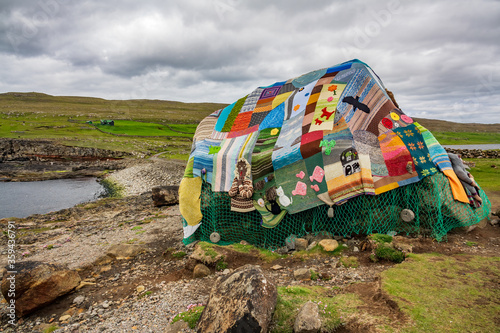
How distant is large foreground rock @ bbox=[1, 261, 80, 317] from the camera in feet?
24.9

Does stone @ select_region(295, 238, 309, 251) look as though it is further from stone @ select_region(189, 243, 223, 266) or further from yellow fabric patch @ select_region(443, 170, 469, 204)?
yellow fabric patch @ select_region(443, 170, 469, 204)

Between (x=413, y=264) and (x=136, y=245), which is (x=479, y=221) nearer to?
(x=413, y=264)

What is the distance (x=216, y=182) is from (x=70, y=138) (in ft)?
221

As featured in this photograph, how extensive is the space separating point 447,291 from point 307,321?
315 cm

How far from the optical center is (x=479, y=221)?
9.00m

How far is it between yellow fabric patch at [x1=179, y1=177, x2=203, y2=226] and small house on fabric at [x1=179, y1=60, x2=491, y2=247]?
0.13 ft

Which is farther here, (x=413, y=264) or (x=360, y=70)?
(x=360, y=70)

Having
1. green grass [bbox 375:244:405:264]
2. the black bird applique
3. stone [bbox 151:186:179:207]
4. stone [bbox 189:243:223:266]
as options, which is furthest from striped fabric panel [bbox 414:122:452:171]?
stone [bbox 151:186:179:207]

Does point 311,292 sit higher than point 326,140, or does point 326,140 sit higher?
point 326,140

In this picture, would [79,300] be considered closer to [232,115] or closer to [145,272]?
[145,272]

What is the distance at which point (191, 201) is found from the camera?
11.2 m

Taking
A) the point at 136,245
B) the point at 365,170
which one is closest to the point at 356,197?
the point at 365,170

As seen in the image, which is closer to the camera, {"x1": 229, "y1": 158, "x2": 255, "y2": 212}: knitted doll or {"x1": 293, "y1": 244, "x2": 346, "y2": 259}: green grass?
{"x1": 293, "y1": 244, "x2": 346, "y2": 259}: green grass

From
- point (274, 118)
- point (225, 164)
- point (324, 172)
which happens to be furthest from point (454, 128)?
point (225, 164)
